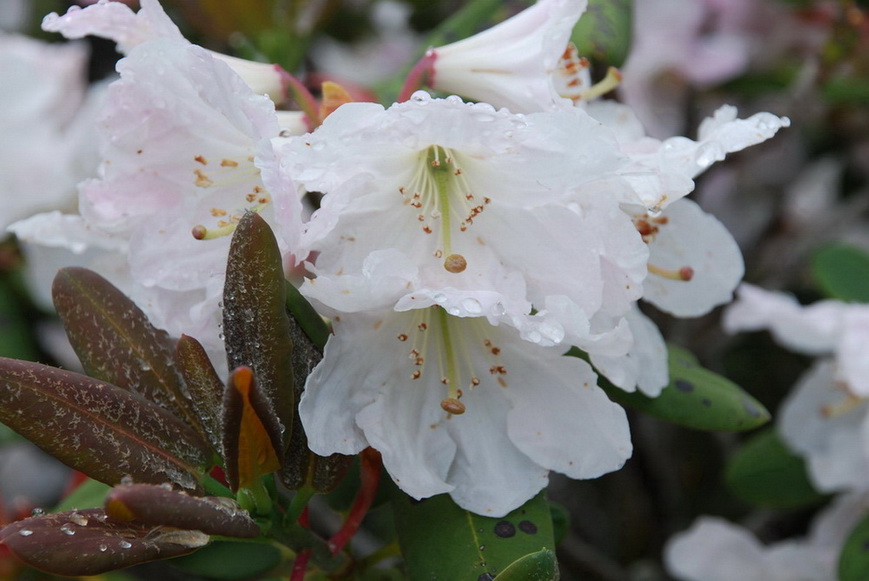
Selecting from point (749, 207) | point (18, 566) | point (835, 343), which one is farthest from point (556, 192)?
point (749, 207)

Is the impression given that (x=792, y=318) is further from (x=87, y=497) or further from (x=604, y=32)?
(x=87, y=497)

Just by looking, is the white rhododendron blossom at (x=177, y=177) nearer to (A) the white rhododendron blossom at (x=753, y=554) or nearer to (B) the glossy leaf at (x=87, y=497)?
(B) the glossy leaf at (x=87, y=497)

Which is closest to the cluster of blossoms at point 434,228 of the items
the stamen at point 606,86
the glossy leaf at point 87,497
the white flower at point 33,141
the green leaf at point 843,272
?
the stamen at point 606,86

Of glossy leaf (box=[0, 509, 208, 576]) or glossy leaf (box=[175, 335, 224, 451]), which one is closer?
glossy leaf (box=[0, 509, 208, 576])

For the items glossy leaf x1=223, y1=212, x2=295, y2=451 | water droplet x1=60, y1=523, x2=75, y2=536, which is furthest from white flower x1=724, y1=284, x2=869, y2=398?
water droplet x1=60, y1=523, x2=75, y2=536

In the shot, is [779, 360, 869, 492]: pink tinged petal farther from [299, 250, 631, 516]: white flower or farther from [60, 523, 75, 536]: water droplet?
[60, 523, 75, 536]: water droplet

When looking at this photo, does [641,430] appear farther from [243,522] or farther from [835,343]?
[243,522]
